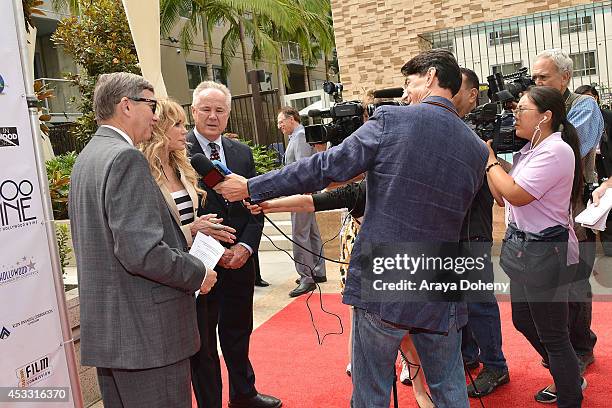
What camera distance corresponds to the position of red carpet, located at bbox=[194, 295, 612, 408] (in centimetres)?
325

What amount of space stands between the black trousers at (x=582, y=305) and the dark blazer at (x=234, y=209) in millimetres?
1775

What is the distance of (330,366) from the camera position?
152 inches

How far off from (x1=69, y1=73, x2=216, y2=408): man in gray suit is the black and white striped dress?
554 millimetres

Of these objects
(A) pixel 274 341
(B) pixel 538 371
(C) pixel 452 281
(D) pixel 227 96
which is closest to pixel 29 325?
(D) pixel 227 96

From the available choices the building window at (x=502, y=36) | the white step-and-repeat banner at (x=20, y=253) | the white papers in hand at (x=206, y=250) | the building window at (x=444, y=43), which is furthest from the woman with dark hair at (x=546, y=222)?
the building window at (x=444, y=43)

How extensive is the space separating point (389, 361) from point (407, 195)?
0.62m

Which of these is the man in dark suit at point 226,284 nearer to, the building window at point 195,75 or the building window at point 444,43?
the building window at point 444,43

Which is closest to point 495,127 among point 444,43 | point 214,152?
point 214,152

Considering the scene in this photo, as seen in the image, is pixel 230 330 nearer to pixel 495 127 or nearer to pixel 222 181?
pixel 222 181

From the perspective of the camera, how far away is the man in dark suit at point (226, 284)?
2881mm

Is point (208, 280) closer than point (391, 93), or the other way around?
point (208, 280)

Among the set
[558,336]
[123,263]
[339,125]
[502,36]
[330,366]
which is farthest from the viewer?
[502,36]

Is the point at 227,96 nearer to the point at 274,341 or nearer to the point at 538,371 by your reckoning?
the point at 274,341

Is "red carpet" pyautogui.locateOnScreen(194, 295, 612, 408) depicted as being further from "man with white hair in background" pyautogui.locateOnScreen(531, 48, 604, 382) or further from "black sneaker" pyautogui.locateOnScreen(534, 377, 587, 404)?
"man with white hair in background" pyautogui.locateOnScreen(531, 48, 604, 382)
